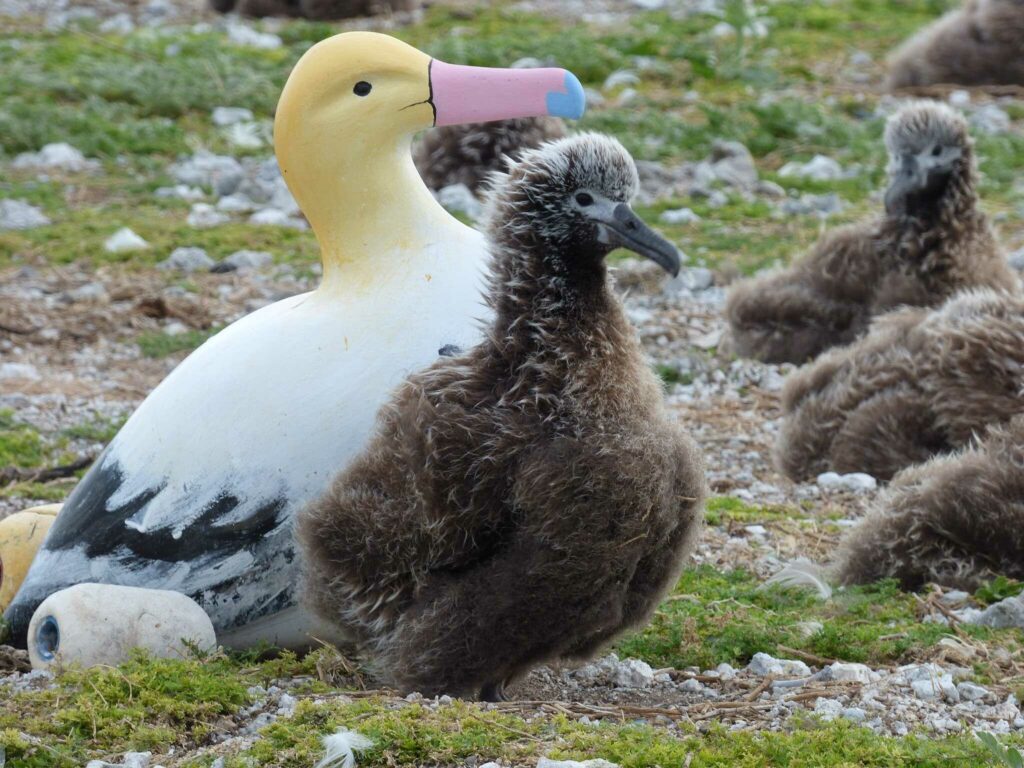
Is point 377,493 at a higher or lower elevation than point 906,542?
higher

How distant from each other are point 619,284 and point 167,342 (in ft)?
9.75

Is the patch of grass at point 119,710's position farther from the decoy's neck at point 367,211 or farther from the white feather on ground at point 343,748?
the decoy's neck at point 367,211

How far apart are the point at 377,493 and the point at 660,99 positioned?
12116mm

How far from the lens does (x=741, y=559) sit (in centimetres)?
689

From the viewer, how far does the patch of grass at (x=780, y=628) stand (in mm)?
5699

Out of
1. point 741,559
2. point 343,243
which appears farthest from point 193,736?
point 741,559

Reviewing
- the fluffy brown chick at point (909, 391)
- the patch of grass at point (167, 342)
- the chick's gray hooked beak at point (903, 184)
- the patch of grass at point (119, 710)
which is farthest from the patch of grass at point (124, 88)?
the patch of grass at point (119, 710)

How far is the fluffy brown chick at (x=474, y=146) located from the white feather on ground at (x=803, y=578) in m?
5.56

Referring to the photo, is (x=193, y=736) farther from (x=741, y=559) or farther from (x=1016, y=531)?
(x=1016, y=531)

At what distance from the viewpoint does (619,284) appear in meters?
11.1

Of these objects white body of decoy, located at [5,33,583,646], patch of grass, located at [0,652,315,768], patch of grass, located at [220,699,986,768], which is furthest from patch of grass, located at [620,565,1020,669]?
patch of grass, located at [0,652,315,768]

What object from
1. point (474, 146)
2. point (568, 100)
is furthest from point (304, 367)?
point (474, 146)

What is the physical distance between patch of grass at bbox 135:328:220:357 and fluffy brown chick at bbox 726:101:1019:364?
320cm

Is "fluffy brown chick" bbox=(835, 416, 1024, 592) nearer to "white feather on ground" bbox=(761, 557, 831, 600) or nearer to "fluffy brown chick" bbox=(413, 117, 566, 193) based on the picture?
"white feather on ground" bbox=(761, 557, 831, 600)
